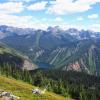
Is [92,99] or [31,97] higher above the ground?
[31,97]

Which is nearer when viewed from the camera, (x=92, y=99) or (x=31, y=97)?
(x=31, y=97)

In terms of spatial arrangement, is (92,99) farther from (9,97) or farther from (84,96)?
(9,97)

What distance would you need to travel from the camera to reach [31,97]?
8625 cm

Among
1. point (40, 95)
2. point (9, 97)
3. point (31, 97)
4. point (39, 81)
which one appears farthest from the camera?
point (39, 81)

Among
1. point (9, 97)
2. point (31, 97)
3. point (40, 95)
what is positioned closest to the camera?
point (9, 97)

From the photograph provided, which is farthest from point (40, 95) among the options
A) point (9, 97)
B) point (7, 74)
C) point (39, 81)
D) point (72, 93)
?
point (7, 74)

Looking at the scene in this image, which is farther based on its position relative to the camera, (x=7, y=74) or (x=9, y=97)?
(x=7, y=74)

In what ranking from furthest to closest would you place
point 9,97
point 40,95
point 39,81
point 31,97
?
point 39,81, point 40,95, point 31,97, point 9,97

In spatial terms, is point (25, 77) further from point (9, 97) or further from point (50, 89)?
point (9, 97)

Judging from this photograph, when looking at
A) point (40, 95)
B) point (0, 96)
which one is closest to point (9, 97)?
point (0, 96)

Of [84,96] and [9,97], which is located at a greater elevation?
[9,97]

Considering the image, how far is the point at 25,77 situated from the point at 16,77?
21.6ft

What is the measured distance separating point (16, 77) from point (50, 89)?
4571 centimetres

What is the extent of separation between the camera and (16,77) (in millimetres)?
196375
